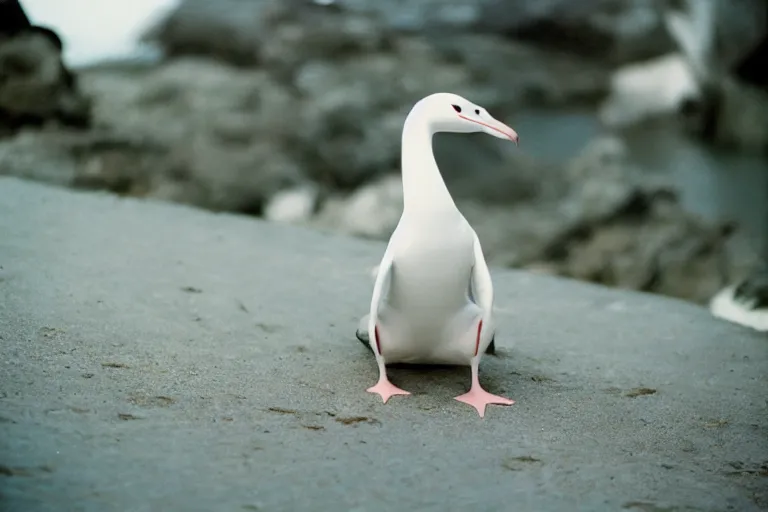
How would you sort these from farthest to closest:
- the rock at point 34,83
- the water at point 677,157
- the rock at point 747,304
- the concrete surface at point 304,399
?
the water at point 677,157, the rock at point 34,83, the rock at point 747,304, the concrete surface at point 304,399

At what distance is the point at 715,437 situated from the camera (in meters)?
1.67

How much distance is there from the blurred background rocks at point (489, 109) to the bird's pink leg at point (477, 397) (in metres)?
2.54

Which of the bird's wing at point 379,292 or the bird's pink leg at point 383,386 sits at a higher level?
the bird's wing at point 379,292

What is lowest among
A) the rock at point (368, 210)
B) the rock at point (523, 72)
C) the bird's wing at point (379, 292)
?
the rock at point (368, 210)

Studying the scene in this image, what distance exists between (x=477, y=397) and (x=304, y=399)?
14.1 inches

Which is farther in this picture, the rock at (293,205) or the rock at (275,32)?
the rock at (275,32)

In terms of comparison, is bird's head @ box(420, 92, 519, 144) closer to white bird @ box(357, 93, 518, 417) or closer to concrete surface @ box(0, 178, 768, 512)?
white bird @ box(357, 93, 518, 417)

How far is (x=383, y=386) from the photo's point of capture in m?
1.71

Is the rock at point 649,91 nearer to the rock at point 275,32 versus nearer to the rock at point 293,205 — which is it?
→ the rock at point 275,32

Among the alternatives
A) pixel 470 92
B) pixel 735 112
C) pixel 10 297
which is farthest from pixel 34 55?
pixel 735 112

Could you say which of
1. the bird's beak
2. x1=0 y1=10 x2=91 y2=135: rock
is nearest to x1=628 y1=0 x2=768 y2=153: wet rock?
x1=0 y1=10 x2=91 y2=135: rock

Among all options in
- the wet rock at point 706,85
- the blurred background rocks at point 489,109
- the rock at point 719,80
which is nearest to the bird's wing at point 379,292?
the blurred background rocks at point 489,109

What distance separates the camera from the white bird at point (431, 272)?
1.71 m

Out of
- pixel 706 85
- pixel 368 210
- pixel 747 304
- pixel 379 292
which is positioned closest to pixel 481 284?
pixel 379 292
